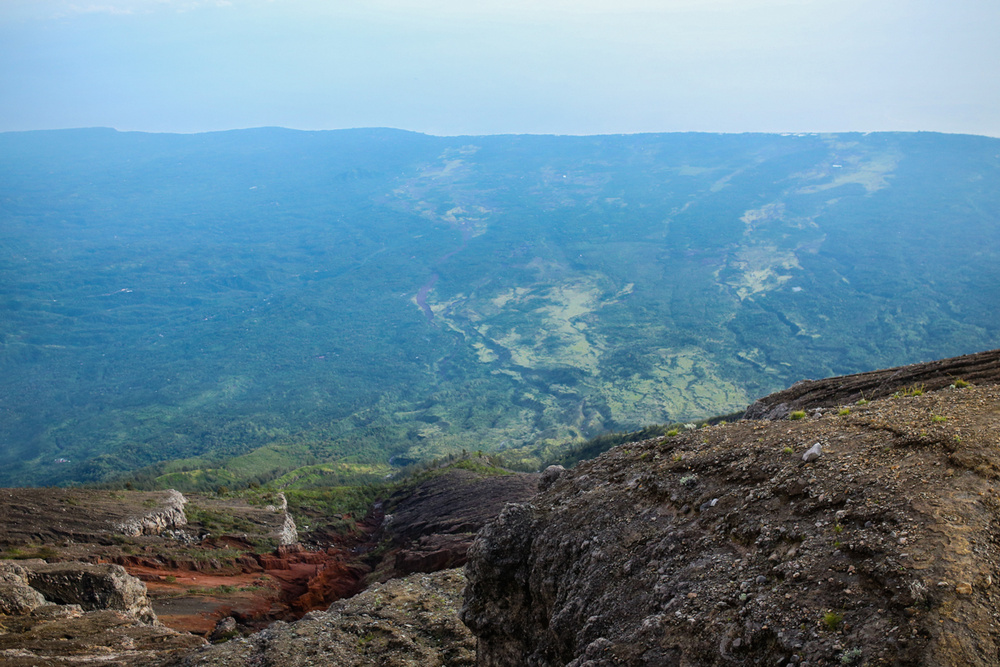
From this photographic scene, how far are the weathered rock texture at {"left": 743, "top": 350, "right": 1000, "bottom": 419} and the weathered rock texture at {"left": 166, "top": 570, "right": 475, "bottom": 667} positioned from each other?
10.9m

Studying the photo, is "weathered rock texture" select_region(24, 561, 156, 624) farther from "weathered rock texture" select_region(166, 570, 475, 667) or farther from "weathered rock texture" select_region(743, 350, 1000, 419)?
"weathered rock texture" select_region(743, 350, 1000, 419)

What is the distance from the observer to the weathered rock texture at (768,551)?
5836 mm

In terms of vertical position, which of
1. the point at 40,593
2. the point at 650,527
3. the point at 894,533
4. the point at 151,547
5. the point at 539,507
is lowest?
the point at 151,547

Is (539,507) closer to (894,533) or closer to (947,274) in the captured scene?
(894,533)

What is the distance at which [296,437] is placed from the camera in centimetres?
11094

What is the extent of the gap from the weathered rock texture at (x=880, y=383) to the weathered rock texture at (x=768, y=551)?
3.35 meters

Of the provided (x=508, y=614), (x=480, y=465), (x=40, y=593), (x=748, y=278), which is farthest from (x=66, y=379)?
(x=748, y=278)

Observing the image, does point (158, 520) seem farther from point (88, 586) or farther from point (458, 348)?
point (458, 348)

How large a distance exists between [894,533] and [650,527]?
388 cm

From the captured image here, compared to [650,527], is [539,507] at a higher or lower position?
lower

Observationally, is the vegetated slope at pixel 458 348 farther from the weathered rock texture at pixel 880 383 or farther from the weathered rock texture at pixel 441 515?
the weathered rock texture at pixel 880 383

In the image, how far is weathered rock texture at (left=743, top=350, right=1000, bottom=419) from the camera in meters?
13.1

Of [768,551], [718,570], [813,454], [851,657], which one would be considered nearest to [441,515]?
[718,570]

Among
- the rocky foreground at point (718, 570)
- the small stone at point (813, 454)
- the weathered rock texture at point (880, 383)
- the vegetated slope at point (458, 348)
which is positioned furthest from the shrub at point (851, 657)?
the vegetated slope at point (458, 348)
